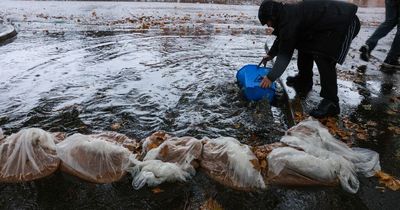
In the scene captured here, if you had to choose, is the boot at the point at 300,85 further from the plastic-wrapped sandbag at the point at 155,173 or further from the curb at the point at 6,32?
the curb at the point at 6,32

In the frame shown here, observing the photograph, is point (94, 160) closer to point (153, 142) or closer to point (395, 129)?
point (153, 142)

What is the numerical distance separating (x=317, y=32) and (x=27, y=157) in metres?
3.40

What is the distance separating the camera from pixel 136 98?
513cm

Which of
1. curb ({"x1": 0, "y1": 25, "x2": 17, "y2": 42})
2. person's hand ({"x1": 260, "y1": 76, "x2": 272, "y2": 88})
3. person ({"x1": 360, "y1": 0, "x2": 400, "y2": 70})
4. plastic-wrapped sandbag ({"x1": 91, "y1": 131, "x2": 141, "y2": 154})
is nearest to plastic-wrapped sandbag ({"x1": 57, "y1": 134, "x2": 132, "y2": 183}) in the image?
plastic-wrapped sandbag ({"x1": 91, "y1": 131, "x2": 141, "y2": 154})

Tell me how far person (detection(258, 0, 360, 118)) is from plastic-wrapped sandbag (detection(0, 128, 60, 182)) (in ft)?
8.09

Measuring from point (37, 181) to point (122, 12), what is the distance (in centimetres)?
1230

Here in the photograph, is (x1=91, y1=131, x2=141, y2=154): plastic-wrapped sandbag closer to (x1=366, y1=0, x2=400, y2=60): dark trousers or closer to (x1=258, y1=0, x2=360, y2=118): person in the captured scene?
(x1=258, y1=0, x2=360, y2=118): person

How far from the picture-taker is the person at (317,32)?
159 inches

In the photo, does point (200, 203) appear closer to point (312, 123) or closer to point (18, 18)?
point (312, 123)

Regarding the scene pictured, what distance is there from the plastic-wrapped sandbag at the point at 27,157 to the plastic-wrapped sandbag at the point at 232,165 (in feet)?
4.42

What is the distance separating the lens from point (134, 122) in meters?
4.38

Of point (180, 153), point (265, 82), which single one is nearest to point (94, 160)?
point (180, 153)

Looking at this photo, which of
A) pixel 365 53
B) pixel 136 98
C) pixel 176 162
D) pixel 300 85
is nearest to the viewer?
pixel 176 162

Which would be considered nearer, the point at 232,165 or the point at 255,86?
the point at 232,165
